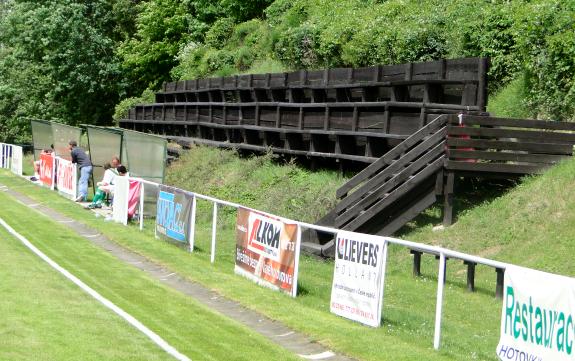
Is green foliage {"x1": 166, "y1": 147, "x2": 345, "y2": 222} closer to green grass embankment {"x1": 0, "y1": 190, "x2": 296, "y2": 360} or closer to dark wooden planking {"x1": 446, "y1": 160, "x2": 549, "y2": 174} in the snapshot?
dark wooden planking {"x1": 446, "y1": 160, "x2": 549, "y2": 174}

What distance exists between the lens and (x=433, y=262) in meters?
17.0

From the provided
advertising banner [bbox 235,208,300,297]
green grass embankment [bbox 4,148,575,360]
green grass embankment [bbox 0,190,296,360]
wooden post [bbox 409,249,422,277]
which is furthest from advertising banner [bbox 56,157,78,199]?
wooden post [bbox 409,249,422,277]

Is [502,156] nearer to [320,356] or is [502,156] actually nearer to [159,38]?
[320,356]

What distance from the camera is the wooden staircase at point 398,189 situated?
17.7m

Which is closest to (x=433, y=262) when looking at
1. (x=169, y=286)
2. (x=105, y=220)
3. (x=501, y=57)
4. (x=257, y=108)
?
(x=169, y=286)

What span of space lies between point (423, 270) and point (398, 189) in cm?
193

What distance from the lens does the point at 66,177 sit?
3319cm

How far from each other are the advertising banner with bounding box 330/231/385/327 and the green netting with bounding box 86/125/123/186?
54.0ft

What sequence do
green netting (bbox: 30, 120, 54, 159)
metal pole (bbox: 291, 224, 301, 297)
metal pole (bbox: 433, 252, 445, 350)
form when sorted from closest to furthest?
metal pole (bbox: 433, 252, 445, 350) < metal pole (bbox: 291, 224, 301, 297) < green netting (bbox: 30, 120, 54, 159)

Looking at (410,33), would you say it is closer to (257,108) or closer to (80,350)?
(257,108)

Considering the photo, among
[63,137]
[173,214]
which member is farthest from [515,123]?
[63,137]

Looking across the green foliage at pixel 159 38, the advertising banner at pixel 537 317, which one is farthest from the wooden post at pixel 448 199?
the green foliage at pixel 159 38

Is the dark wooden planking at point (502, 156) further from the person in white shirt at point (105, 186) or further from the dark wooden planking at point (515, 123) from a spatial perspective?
the person in white shirt at point (105, 186)

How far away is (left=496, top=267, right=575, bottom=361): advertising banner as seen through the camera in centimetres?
850
